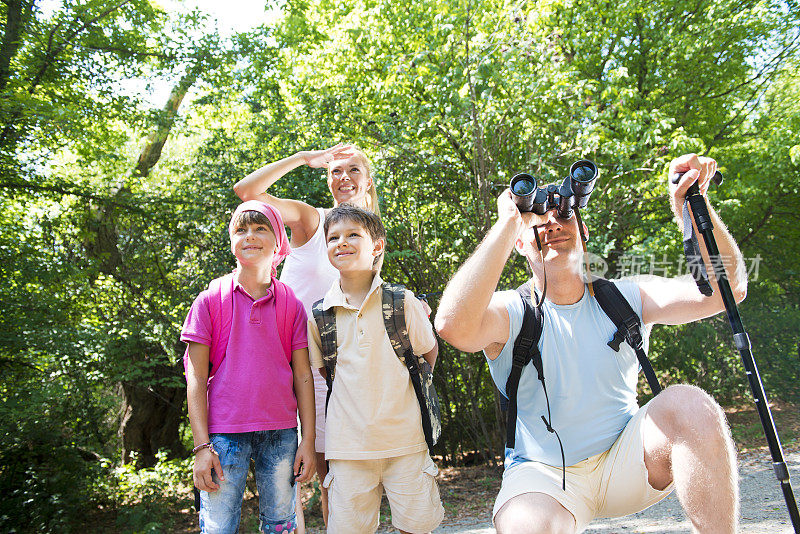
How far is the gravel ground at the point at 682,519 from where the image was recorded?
4.50 m

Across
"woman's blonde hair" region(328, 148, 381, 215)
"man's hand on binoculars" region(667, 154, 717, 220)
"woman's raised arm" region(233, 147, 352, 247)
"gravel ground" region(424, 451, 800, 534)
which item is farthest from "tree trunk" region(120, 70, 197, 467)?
"man's hand on binoculars" region(667, 154, 717, 220)

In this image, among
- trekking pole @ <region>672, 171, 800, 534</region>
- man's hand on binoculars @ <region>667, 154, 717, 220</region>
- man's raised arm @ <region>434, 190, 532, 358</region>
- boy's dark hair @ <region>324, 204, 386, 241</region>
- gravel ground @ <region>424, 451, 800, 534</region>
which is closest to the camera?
trekking pole @ <region>672, 171, 800, 534</region>

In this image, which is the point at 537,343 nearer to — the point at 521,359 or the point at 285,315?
the point at 521,359

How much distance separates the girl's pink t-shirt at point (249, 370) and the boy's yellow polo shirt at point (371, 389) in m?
0.19

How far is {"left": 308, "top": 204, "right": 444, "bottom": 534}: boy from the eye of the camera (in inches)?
94.8

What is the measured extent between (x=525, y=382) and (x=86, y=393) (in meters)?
6.02

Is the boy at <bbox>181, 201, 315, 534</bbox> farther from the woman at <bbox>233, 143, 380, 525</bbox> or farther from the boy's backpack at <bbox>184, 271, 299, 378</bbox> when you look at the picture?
the woman at <bbox>233, 143, 380, 525</bbox>

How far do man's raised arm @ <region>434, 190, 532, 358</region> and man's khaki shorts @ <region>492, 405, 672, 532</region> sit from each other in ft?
1.77

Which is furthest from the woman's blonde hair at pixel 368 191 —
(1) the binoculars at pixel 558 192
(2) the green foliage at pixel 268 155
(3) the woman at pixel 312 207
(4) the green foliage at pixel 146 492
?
(4) the green foliage at pixel 146 492

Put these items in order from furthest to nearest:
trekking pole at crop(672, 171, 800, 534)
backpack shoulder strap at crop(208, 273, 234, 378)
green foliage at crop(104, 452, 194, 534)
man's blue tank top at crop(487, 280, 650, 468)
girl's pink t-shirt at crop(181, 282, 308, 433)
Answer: green foliage at crop(104, 452, 194, 534), backpack shoulder strap at crop(208, 273, 234, 378), girl's pink t-shirt at crop(181, 282, 308, 433), man's blue tank top at crop(487, 280, 650, 468), trekking pole at crop(672, 171, 800, 534)

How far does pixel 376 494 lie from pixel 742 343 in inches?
60.7

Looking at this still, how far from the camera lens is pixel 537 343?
227cm

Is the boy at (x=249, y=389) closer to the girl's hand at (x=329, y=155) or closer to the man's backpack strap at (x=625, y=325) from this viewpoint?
the girl's hand at (x=329, y=155)

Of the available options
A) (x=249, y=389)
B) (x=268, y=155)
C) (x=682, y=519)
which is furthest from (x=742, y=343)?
(x=268, y=155)
